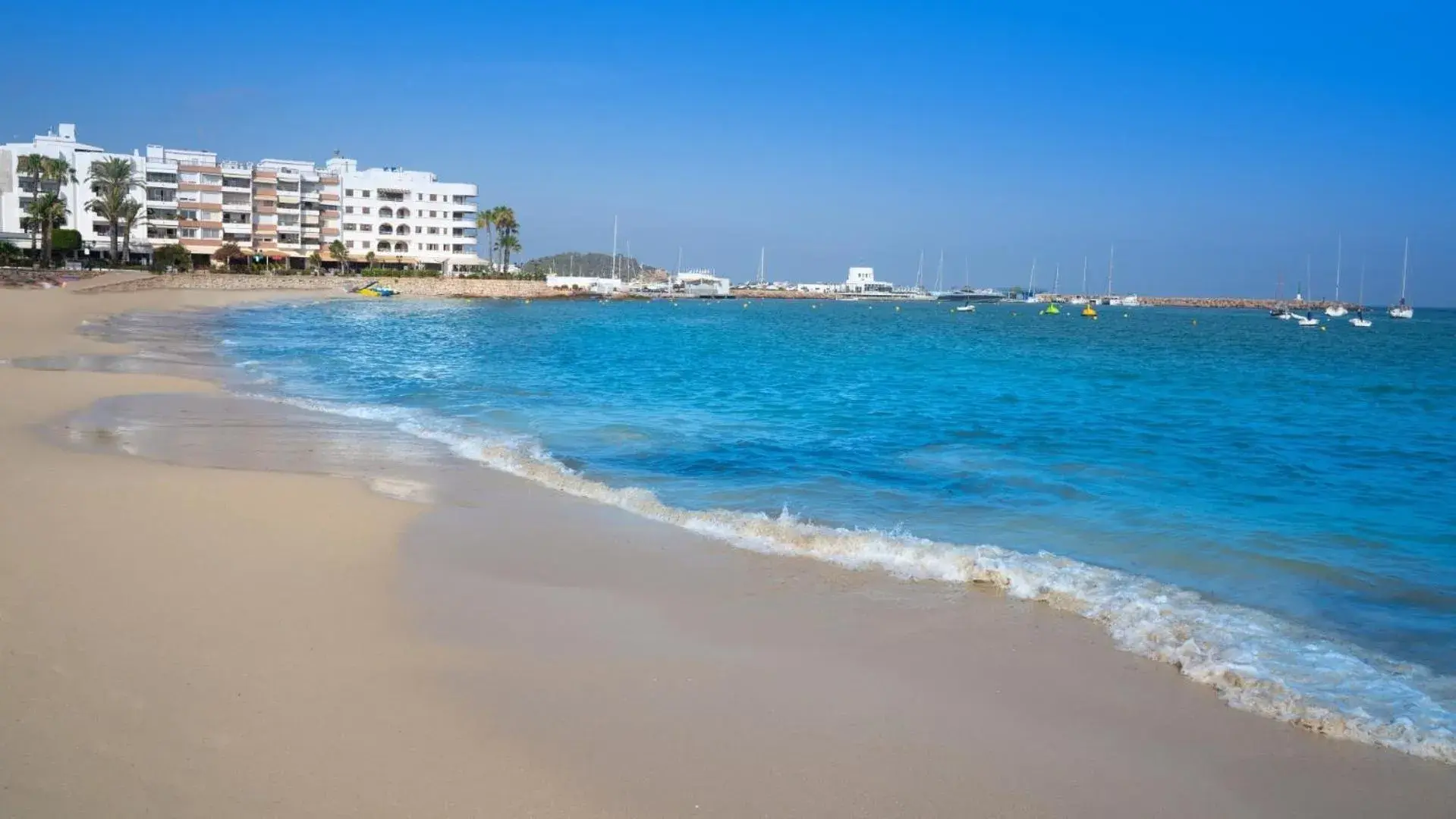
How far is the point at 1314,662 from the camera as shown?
6930 millimetres

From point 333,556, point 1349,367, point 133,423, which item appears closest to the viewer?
point 333,556

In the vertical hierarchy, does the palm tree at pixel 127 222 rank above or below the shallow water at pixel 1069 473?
above

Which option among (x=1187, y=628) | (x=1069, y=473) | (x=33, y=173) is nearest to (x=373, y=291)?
(x=33, y=173)

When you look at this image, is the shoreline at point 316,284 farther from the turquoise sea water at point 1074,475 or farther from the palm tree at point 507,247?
the turquoise sea water at point 1074,475

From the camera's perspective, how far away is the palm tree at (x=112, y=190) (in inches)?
3445

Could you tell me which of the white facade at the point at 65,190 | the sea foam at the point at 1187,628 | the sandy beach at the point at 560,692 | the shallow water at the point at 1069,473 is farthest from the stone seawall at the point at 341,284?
the sea foam at the point at 1187,628

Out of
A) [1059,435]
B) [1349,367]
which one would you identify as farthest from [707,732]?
[1349,367]

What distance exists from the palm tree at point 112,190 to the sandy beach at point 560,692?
310 ft

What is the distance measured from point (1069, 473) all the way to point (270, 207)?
11185 centimetres

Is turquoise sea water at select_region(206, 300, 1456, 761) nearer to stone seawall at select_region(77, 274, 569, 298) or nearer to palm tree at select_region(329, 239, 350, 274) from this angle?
stone seawall at select_region(77, 274, 569, 298)

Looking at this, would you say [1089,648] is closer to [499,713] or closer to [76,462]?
[499,713]

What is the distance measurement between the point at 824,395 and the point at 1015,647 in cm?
1967

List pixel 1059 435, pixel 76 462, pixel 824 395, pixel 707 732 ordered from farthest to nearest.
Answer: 1. pixel 824 395
2. pixel 1059 435
3. pixel 76 462
4. pixel 707 732

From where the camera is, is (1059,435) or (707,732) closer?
(707,732)
